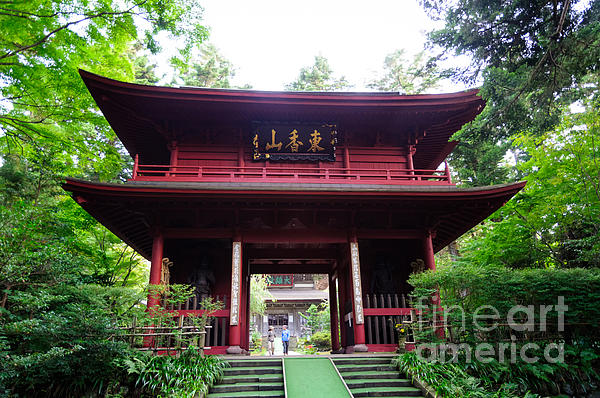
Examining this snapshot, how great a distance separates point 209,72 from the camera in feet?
88.3

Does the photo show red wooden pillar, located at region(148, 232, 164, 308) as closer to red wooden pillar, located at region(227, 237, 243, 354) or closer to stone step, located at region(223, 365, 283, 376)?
red wooden pillar, located at region(227, 237, 243, 354)

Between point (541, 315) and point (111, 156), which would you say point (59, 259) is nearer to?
point (111, 156)

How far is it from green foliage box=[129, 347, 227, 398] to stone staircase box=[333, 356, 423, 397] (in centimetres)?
250

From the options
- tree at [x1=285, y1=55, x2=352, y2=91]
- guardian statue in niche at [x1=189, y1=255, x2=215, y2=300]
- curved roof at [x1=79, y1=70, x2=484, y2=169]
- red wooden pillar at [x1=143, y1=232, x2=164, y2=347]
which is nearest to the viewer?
red wooden pillar at [x1=143, y1=232, x2=164, y2=347]

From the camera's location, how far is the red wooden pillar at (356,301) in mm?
9242

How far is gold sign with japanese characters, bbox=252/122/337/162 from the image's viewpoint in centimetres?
1131

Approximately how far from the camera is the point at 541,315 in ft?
22.8

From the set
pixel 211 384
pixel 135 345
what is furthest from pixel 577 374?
pixel 135 345

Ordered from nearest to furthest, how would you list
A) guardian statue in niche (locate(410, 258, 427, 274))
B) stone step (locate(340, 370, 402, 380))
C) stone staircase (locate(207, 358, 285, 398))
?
stone staircase (locate(207, 358, 285, 398)) → stone step (locate(340, 370, 402, 380)) → guardian statue in niche (locate(410, 258, 427, 274))

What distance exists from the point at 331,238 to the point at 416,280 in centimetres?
298

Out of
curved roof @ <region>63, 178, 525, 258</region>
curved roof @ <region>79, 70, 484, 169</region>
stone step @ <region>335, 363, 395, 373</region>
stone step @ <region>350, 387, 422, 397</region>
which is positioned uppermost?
curved roof @ <region>79, 70, 484, 169</region>

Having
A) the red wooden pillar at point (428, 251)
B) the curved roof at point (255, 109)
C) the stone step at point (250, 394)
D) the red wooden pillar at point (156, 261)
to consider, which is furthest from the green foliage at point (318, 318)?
the stone step at point (250, 394)

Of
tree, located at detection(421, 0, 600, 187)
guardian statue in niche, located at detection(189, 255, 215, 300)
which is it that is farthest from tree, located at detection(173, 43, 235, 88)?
tree, located at detection(421, 0, 600, 187)

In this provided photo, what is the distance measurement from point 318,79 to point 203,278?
858 inches
